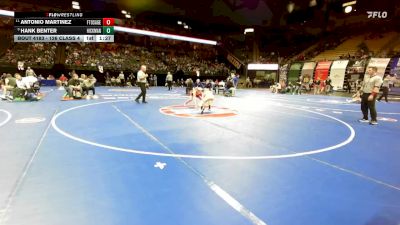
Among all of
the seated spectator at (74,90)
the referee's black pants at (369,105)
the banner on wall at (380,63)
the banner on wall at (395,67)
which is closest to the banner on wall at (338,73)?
the banner on wall at (380,63)

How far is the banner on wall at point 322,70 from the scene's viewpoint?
30719mm

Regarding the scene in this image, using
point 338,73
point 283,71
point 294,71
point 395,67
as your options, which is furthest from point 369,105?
point 283,71

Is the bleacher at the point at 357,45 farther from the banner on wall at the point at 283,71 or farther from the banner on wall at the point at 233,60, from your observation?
Result: the banner on wall at the point at 233,60

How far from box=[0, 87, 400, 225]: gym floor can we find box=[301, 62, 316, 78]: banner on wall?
26722mm

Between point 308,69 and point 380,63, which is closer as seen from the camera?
point 380,63

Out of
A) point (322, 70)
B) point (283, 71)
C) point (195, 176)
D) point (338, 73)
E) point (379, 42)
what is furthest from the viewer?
point (283, 71)

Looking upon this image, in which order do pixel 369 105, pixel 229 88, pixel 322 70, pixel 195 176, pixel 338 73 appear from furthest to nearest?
1. pixel 322 70
2. pixel 338 73
3. pixel 229 88
4. pixel 369 105
5. pixel 195 176

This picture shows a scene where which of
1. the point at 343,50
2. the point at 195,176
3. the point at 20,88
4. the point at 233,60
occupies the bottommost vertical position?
the point at 195,176

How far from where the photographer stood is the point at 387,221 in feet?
9.62

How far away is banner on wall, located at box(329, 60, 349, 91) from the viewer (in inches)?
1144
